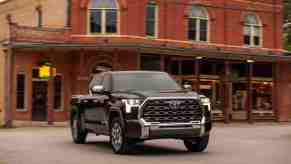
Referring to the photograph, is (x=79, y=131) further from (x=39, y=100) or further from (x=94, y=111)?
(x=39, y=100)

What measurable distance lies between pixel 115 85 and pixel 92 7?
20.0 metres

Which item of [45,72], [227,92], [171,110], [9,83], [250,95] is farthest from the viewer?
[227,92]

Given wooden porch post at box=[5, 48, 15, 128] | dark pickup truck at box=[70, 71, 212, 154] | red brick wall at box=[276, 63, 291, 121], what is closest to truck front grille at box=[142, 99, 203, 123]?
dark pickup truck at box=[70, 71, 212, 154]

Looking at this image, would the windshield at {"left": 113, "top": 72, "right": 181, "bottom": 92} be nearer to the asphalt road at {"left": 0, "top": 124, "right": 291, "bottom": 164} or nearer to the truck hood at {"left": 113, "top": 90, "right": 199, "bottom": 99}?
the truck hood at {"left": 113, "top": 90, "right": 199, "bottom": 99}

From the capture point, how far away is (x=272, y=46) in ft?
134

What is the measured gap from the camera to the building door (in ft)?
115

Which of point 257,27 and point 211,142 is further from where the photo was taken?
point 257,27

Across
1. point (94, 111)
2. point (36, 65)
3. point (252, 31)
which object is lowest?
point (94, 111)

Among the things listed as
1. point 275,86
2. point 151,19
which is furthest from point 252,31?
point 151,19

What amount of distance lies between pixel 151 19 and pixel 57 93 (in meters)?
6.47

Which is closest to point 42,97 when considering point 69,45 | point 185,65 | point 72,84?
point 72,84

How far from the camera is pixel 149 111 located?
14.3 metres

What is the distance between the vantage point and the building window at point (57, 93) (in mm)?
35062

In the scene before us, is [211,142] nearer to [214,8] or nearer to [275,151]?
[275,151]
